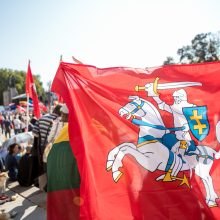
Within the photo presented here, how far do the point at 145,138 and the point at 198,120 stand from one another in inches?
26.5

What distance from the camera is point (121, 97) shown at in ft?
11.4

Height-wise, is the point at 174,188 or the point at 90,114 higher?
the point at 90,114

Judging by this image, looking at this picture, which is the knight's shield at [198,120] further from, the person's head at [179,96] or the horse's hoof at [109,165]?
the horse's hoof at [109,165]

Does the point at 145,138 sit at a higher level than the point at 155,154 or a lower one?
higher

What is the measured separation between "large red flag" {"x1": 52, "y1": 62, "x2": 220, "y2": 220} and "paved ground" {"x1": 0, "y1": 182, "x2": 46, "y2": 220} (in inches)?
89.2

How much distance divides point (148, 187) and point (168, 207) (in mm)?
278

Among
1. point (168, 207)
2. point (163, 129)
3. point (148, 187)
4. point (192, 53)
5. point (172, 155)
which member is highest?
point (192, 53)

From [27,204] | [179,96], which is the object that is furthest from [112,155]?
[27,204]

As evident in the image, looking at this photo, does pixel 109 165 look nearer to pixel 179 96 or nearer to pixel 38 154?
pixel 179 96

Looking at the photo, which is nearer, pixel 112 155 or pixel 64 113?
pixel 112 155

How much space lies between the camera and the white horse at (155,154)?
10.6ft

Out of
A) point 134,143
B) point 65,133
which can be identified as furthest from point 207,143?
point 65,133

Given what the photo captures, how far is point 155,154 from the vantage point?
331cm

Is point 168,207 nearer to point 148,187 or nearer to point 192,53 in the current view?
point 148,187
